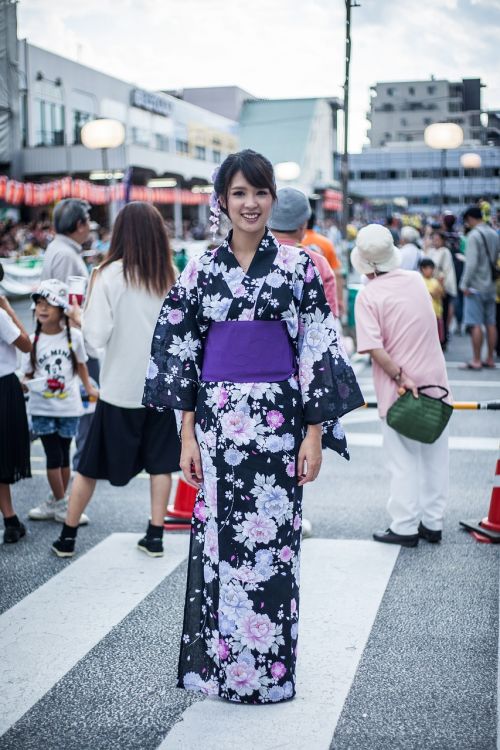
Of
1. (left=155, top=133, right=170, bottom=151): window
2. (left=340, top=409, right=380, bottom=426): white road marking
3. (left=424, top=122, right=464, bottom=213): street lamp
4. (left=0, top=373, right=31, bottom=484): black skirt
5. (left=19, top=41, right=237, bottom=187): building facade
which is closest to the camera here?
(left=0, top=373, right=31, bottom=484): black skirt

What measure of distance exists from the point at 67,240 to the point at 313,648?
11.9 ft

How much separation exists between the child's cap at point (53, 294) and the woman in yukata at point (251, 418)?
2315 millimetres

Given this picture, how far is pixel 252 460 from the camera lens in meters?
3.08

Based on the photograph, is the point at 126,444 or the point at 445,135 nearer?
the point at 126,444

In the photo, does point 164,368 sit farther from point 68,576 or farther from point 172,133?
point 172,133

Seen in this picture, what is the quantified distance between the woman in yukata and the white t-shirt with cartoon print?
2.30 metres

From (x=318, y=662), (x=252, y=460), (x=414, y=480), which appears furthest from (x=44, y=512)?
(x=252, y=460)

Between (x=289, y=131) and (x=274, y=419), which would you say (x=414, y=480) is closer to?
(x=274, y=419)

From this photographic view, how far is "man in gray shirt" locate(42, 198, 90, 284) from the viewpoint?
605 centimetres

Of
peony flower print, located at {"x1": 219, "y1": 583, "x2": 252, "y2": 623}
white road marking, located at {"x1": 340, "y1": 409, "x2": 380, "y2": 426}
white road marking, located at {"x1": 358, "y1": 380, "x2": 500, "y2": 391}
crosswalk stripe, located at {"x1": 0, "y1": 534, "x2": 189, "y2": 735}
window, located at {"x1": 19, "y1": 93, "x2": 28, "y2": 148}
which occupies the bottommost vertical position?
crosswalk stripe, located at {"x1": 0, "y1": 534, "x2": 189, "y2": 735}

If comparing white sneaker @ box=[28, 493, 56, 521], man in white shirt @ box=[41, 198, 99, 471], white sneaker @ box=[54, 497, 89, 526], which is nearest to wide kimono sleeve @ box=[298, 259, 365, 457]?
white sneaker @ box=[54, 497, 89, 526]

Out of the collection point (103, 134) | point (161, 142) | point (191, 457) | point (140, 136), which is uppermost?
point (161, 142)

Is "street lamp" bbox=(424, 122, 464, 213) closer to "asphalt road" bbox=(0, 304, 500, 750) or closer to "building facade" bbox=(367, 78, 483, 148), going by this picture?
"asphalt road" bbox=(0, 304, 500, 750)

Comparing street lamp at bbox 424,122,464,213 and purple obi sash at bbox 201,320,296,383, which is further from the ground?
street lamp at bbox 424,122,464,213
